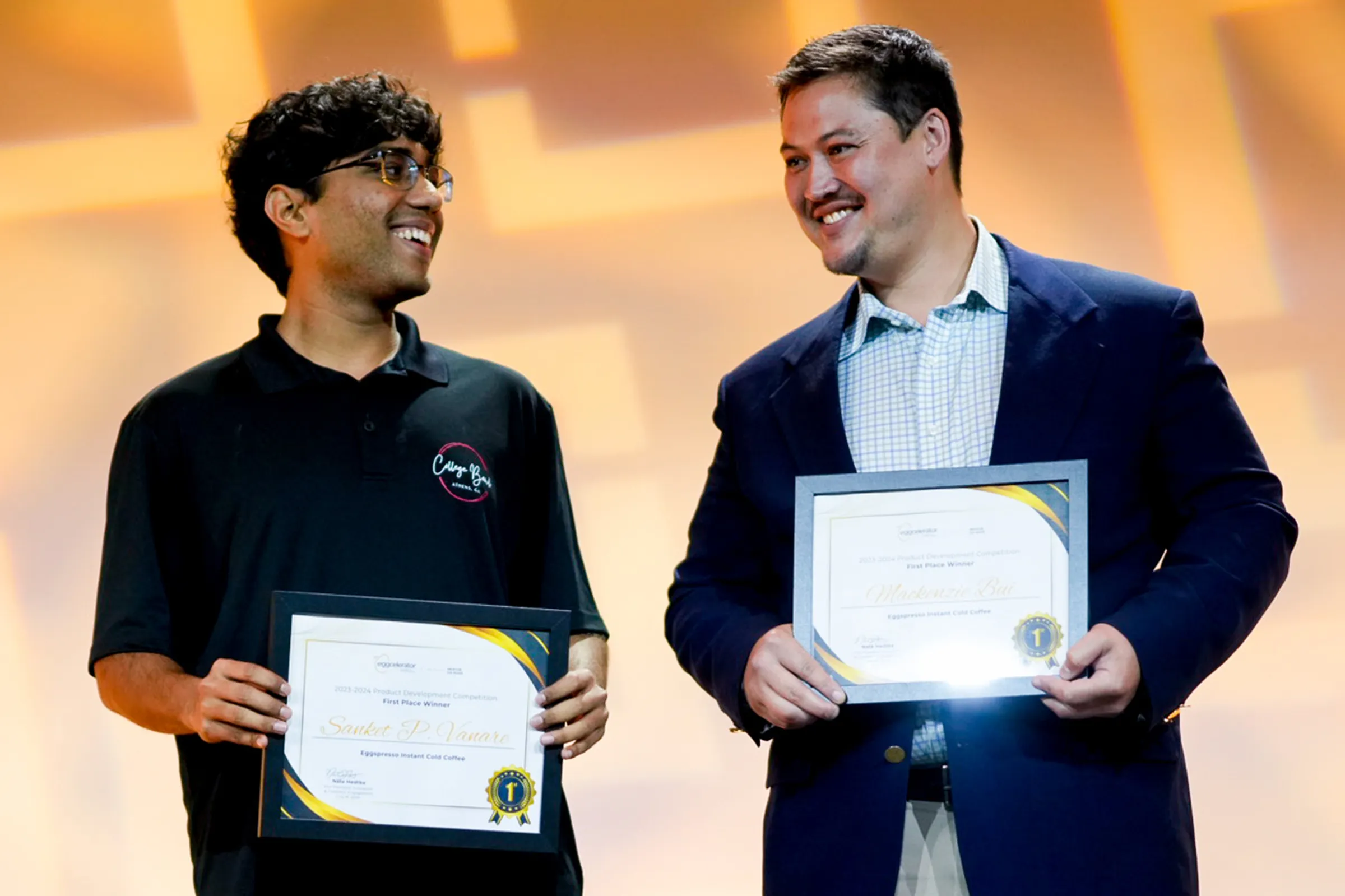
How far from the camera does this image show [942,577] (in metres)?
1.88

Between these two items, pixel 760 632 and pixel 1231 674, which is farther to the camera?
pixel 1231 674

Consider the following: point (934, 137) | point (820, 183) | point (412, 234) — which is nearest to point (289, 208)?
point (412, 234)

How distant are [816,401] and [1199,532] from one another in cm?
52

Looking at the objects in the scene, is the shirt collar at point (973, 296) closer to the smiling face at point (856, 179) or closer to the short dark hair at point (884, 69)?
the smiling face at point (856, 179)

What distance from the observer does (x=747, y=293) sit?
3.80m

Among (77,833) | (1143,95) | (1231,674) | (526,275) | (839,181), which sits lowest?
(77,833)

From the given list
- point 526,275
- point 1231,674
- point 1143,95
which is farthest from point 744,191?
point 1231,674

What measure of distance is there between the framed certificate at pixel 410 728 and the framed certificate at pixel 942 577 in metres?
0.41

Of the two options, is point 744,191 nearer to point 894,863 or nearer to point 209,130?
point 209,130

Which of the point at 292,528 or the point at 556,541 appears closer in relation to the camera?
the point at 292,528

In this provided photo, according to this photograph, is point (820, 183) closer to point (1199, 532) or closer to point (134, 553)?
point (1199, 532)

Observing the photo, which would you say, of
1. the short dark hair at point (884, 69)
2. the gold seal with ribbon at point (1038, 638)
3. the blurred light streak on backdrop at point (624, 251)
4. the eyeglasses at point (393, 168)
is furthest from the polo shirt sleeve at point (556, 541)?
the blurred light streak on backdrop at point (624, 251)

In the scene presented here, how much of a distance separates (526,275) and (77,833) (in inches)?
63.9

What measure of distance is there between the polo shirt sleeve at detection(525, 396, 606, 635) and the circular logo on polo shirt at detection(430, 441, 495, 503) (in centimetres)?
13
